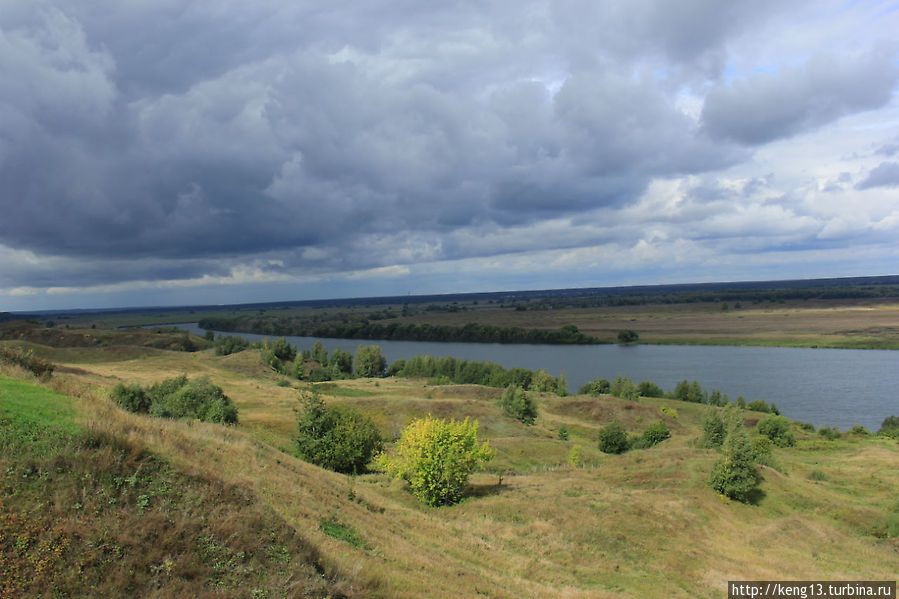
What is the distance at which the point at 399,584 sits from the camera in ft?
35.0

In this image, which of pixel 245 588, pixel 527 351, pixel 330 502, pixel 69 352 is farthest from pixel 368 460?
pixel 527 351

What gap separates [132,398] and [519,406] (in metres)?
39.3

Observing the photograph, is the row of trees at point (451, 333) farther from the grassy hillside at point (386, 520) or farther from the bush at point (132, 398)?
the bush at point (132, 398)

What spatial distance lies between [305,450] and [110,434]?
1889 cm

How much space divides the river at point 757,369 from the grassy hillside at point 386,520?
37099mm

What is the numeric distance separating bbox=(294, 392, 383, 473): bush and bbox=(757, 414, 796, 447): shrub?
45.5 meters

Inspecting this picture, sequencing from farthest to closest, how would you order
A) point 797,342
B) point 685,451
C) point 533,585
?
1. point 797,342
2. point 685,451
3. point 533,585

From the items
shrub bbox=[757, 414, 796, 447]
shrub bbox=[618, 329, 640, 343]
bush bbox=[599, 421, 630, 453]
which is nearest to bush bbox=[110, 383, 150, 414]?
bush bbox=[599, 421, 630, 453]

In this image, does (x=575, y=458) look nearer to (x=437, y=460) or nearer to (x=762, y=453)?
(x=762, y=453)

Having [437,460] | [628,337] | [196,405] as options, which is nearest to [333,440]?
[437,460]

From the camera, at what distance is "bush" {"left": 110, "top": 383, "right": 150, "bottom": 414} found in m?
32.7

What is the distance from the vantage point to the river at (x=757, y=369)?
245 feet

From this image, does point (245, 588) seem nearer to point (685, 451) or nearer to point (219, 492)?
point (219, 492)

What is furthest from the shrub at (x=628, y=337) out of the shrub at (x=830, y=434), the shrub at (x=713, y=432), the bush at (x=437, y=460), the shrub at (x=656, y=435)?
the bush at (x=437, y=460)
